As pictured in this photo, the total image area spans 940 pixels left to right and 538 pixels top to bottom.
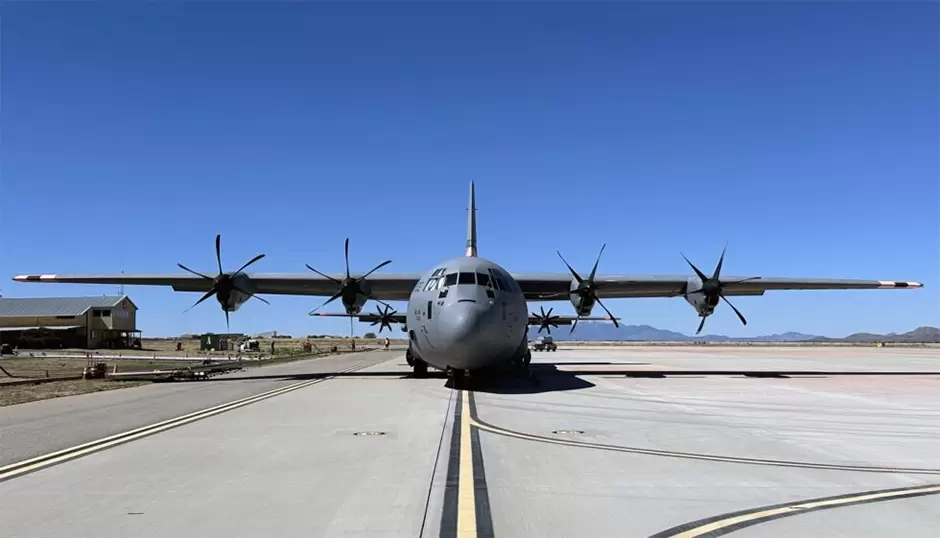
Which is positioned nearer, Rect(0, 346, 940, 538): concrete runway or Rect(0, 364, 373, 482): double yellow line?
Rect(0, 346, 940, 538): concrete runway

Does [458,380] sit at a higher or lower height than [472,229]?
lower

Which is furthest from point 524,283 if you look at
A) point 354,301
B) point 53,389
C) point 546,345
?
point 546,345

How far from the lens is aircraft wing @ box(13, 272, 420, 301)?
91.4 ft

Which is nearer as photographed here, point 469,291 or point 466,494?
point 466,494

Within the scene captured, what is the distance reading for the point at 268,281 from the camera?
2850cm

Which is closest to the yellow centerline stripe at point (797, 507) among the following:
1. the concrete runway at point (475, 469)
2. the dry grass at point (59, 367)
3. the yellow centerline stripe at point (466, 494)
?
the concrete runway at point (475, 469)

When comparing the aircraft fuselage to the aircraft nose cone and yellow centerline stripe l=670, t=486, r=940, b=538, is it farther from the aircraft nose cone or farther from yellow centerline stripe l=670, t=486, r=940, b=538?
yellow centerline stripe l=670, t=486, r=940, b=538

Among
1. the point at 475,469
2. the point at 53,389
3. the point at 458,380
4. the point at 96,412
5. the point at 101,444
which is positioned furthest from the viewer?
the point at 458,380

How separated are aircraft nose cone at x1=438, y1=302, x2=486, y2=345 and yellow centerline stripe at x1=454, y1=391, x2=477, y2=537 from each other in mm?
6047

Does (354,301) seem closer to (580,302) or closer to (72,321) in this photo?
(580,302)

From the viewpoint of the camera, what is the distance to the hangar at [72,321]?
69856mm

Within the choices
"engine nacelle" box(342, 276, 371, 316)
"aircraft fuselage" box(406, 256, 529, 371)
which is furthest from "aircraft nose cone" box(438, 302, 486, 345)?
"engine nacelle" box(342, 276, 371, 316)

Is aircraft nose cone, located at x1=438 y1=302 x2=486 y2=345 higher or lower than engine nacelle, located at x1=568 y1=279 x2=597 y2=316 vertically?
lower

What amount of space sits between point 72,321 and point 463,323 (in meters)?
71.6
